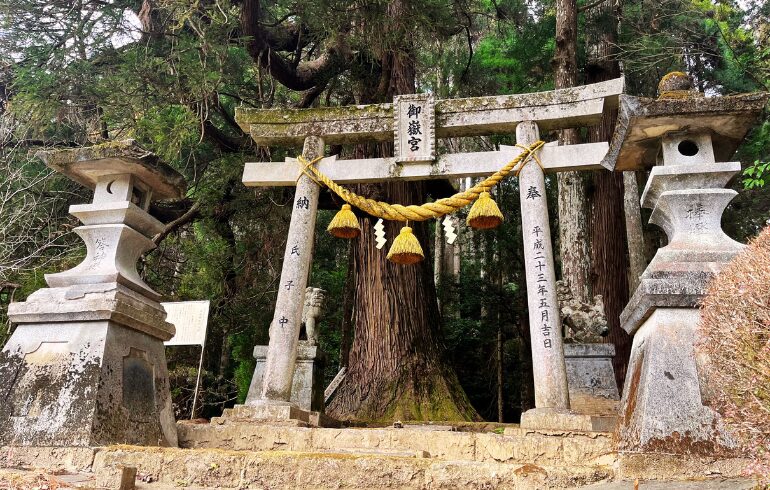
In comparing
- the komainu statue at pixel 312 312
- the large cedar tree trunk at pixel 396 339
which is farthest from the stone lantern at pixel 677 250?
the komainu statue at pixel 312 312

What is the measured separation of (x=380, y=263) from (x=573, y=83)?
4050 millimetres

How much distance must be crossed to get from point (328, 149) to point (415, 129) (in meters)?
3.59

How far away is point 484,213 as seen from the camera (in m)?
6.21

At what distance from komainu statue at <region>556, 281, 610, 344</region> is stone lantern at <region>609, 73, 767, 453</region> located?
231 centimetres

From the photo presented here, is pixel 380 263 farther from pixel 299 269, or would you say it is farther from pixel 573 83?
pixel 573 83

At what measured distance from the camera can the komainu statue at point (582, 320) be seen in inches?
271

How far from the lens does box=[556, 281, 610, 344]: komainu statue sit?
6895 millimetres

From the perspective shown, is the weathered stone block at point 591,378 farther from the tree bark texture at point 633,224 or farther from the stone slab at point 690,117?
the tree bark texture at point 633,224

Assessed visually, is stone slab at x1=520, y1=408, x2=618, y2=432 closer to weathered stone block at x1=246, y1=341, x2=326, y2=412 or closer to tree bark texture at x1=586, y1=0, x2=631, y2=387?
weathered stone block at x1=246, y1=341, x2=326, y2=412

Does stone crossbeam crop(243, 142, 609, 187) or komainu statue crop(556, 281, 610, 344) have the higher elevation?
stone crossbeam crop(243, 142, 609, 187)

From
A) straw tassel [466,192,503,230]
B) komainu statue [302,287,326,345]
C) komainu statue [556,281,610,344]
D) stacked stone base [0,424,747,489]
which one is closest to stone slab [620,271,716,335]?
stacked stone base [0,424,747,489]

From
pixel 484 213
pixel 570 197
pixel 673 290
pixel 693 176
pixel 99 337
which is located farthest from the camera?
pixel 570 197

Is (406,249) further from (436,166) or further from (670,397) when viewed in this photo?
(670,397)

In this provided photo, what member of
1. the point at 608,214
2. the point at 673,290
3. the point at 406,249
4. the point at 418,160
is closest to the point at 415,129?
the point at 418,160
